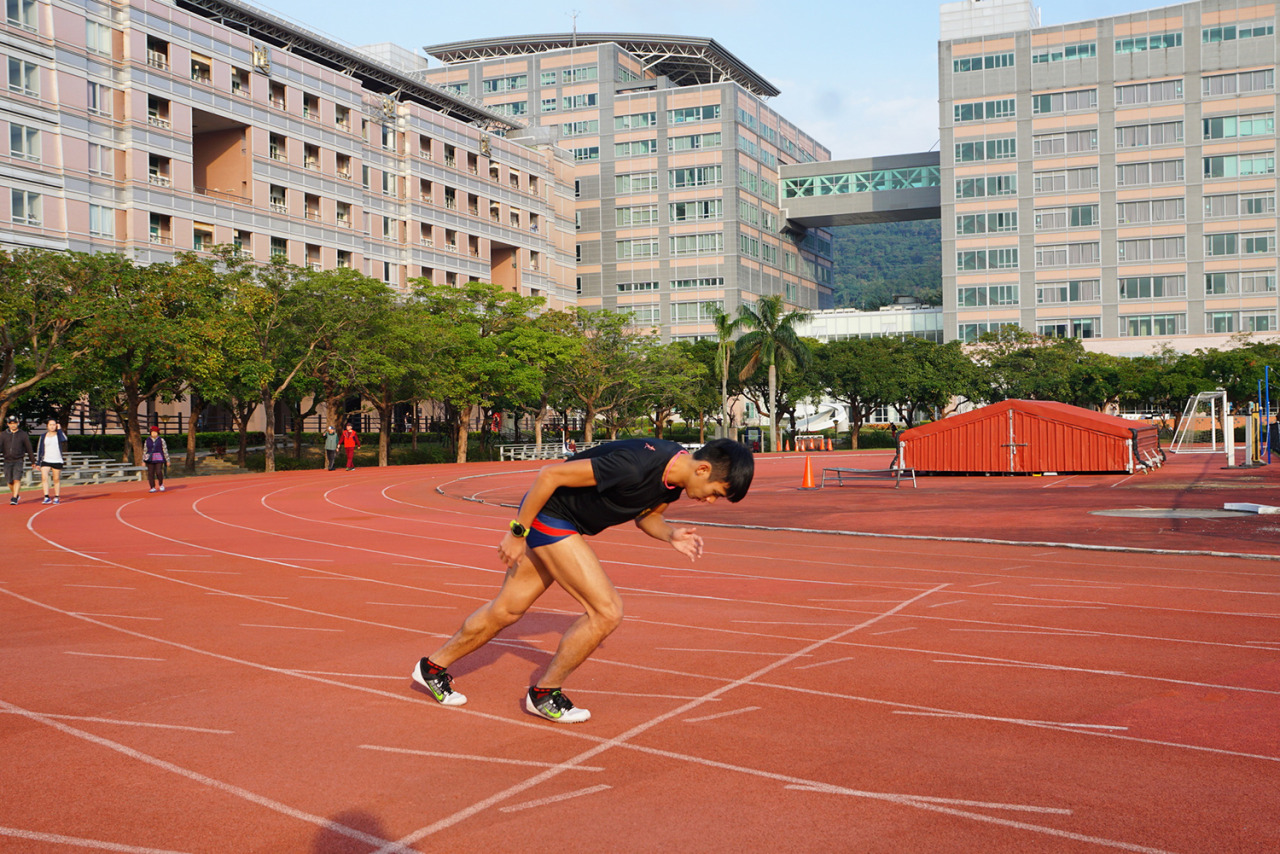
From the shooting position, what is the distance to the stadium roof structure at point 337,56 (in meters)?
59.4

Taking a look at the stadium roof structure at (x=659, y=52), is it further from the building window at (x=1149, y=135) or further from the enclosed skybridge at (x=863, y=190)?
the building window at (x=1149, y=135)

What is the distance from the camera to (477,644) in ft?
19.5

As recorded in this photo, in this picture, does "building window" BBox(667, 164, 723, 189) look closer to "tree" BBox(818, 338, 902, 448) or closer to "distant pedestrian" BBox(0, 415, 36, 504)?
"tree" BBox(818, 338, 902, 448)

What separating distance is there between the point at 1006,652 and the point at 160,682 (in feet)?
18.8

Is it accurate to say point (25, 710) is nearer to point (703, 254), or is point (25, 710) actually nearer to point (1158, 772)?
point (1158, 772)

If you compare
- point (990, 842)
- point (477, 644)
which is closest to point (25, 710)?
point (477, 644)

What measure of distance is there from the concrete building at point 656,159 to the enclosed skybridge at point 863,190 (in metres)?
3.10

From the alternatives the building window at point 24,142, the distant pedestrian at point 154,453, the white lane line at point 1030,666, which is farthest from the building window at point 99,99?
the white lane line at point 1030,666

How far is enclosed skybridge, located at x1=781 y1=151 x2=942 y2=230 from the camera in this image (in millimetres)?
105500

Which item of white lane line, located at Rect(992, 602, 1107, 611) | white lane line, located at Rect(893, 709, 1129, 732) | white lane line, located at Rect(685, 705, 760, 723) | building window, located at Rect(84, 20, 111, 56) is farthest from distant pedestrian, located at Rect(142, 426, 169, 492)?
building window, located at Rect(84, 20, 111, 56)

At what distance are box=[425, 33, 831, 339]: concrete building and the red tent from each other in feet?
228

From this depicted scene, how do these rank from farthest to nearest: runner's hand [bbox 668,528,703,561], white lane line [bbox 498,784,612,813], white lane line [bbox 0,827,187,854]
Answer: runner's hand [bbox 668,528,703,561], white lane line [bbox 498,784,612,813], white lane line [bbox 0,827,187,854]

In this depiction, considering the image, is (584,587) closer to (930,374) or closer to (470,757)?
(470,757)

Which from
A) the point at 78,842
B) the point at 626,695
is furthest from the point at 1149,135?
the point at 78,842
